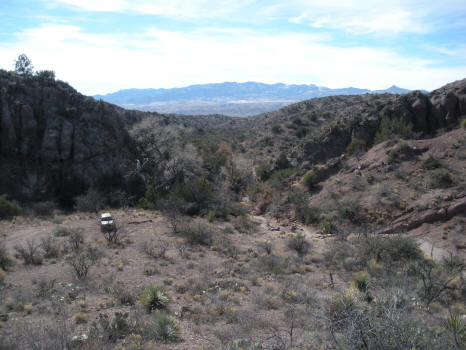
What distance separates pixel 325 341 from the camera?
19.9 ft

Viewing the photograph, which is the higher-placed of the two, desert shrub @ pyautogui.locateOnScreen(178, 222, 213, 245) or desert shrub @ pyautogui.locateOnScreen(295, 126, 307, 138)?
desert shrub @ pyautogui.locateOnScreen(295, 126, 307, 138)

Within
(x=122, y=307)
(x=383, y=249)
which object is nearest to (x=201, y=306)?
(x=122, y=307)

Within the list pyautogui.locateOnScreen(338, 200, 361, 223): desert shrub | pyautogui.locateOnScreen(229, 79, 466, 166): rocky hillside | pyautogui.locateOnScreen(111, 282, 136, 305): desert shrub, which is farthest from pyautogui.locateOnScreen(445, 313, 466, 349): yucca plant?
pyautogui.locateOnScreen(229, 79, 466, 166): rocky hillside

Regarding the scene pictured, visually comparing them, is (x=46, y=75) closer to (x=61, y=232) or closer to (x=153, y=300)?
(x=61, y=232)

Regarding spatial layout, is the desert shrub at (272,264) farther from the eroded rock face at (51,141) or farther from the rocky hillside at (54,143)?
the eroded rock face at (51,141)

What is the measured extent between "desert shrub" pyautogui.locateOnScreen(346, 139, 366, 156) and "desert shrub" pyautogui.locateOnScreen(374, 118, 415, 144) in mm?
1102

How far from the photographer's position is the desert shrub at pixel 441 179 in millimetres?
17781

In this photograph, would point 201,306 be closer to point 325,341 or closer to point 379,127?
point 325,341

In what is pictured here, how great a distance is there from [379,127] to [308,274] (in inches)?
806

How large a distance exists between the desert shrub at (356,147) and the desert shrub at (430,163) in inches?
218

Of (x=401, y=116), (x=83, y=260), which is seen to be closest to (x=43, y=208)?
(x=83, y=260)

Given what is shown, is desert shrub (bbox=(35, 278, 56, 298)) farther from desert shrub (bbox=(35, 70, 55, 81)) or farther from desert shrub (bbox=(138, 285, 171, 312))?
desert shrub (bbox=(35, 70, 55, 81))

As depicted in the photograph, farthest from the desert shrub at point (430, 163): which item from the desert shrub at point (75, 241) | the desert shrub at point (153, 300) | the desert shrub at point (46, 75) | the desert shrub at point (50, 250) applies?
the desert shrub at point (46, 75)

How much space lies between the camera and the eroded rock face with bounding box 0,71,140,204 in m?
24.2
